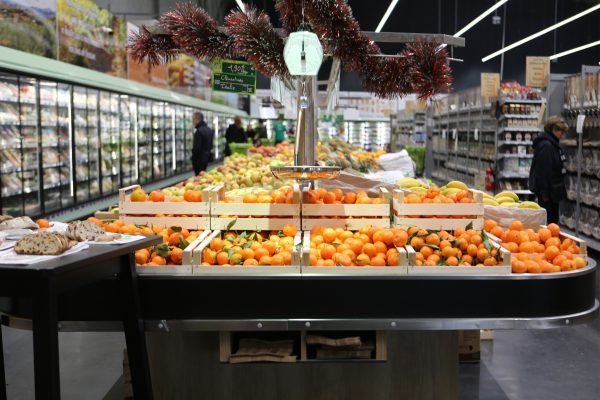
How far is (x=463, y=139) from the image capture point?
14.9 meters

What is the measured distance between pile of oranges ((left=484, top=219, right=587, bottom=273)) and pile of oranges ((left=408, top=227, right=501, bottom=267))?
Result: 133mm

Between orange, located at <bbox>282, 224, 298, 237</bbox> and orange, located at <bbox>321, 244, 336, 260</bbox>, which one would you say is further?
orange, located at <bbox>282, 224, 298, 237</bbox>

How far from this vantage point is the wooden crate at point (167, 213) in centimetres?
341

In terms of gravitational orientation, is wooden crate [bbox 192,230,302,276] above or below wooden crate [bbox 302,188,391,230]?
below

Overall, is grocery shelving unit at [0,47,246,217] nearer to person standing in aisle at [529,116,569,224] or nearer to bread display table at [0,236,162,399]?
bread display table at [0,236,162,399]

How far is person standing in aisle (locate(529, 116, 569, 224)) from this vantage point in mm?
8227

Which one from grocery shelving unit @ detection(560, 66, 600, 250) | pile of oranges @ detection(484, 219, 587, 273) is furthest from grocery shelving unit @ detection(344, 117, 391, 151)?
pile of oranges @ detection(484, 219, 587, 273)

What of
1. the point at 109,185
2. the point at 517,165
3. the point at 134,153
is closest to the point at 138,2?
the point at 134,153

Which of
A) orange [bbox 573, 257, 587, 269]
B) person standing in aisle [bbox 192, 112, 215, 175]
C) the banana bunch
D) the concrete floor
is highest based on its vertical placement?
person standing in aisle [bbox 192, 112, 215, 175]

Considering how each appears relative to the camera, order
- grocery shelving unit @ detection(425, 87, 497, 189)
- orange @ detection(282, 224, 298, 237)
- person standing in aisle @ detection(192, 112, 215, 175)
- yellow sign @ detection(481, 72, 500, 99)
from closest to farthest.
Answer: orange @ detection(282, 224, 298, 237) → yellow sign @ detection(481, 72, 500, 99) → grocery shelving unit @ detection(425, 87, 497, 189) → person standing in aisle @ detection(192, 112, 215, 175)

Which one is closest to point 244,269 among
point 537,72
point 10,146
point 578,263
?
point 578,263

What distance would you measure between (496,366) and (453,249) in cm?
174

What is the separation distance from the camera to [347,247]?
3070mm

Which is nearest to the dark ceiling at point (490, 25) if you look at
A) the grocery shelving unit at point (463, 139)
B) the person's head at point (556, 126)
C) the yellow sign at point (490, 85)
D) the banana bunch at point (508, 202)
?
the grocery shelving unit at point (463, 139)
